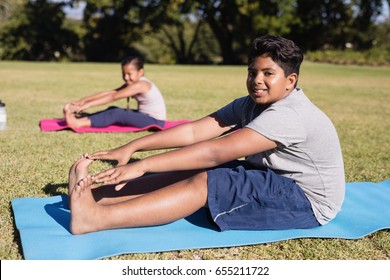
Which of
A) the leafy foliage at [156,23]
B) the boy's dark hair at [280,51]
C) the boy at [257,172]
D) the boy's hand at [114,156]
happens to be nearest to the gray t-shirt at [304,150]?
the boy at [257,172]

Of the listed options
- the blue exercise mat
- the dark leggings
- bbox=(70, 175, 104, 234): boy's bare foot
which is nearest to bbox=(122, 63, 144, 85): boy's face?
the dark leggings

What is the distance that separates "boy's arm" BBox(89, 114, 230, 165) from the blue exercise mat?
54cm

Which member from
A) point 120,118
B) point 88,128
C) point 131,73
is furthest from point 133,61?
point 88,128

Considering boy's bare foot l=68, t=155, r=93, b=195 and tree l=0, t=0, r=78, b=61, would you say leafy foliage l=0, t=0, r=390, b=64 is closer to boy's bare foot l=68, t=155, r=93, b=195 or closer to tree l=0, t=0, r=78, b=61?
tree l=0, t=0, r=78, b=61

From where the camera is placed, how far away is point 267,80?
2992mm

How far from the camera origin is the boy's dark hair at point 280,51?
2922mm

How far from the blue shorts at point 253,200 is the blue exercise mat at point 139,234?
97 mm

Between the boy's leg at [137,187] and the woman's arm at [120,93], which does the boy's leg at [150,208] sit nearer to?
the boy's leg at [137,187]

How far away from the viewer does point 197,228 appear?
10.7 ft

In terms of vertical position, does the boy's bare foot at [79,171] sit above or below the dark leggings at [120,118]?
above

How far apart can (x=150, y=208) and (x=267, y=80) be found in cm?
107

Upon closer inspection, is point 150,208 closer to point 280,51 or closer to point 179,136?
point 179,136
